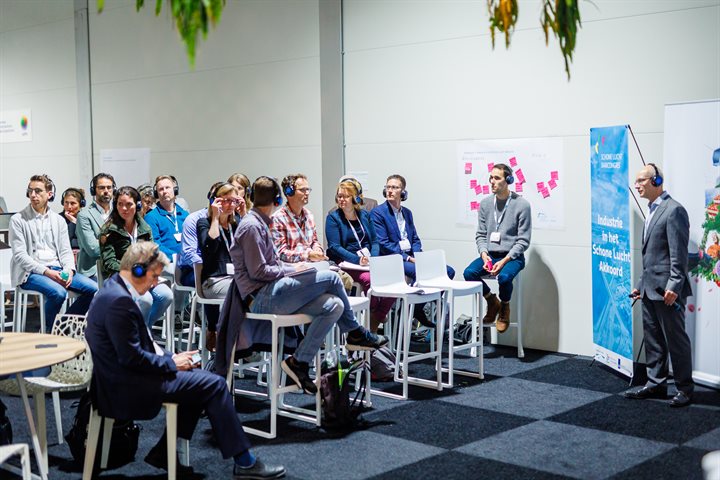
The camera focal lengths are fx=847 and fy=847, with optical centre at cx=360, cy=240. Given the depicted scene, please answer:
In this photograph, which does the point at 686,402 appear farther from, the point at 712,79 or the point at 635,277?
the point at 712,79

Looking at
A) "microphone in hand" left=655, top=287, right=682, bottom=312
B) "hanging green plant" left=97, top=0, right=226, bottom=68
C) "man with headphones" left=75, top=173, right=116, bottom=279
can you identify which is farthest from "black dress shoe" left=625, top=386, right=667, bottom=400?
"hanging green plant" left=97, top=0, right=226, bottom=68

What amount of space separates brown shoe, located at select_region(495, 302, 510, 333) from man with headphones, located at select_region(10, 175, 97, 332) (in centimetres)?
323

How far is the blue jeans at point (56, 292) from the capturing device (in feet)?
21.1

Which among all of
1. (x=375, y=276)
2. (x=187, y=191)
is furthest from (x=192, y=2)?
(x=187, y=191)

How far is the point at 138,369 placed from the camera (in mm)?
3783

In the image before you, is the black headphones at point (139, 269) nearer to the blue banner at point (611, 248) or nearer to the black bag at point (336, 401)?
the black bag at point (336, 401)

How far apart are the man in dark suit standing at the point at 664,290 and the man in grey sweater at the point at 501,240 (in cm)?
135

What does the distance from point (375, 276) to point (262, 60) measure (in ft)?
12.7

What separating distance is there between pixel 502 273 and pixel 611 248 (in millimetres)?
936

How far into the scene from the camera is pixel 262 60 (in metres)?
8.81

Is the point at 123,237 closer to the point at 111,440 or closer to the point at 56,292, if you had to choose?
the point at 56,292

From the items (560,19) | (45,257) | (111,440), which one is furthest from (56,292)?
(560,19)

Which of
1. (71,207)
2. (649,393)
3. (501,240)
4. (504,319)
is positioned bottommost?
(649,393)

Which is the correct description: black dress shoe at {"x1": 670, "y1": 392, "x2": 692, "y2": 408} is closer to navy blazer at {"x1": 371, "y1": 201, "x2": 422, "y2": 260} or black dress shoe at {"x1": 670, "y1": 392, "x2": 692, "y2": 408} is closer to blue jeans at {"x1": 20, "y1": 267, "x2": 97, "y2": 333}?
navy blazer at {"x1": 371, "y1": 201, "x2": 422, "y2": 260}
